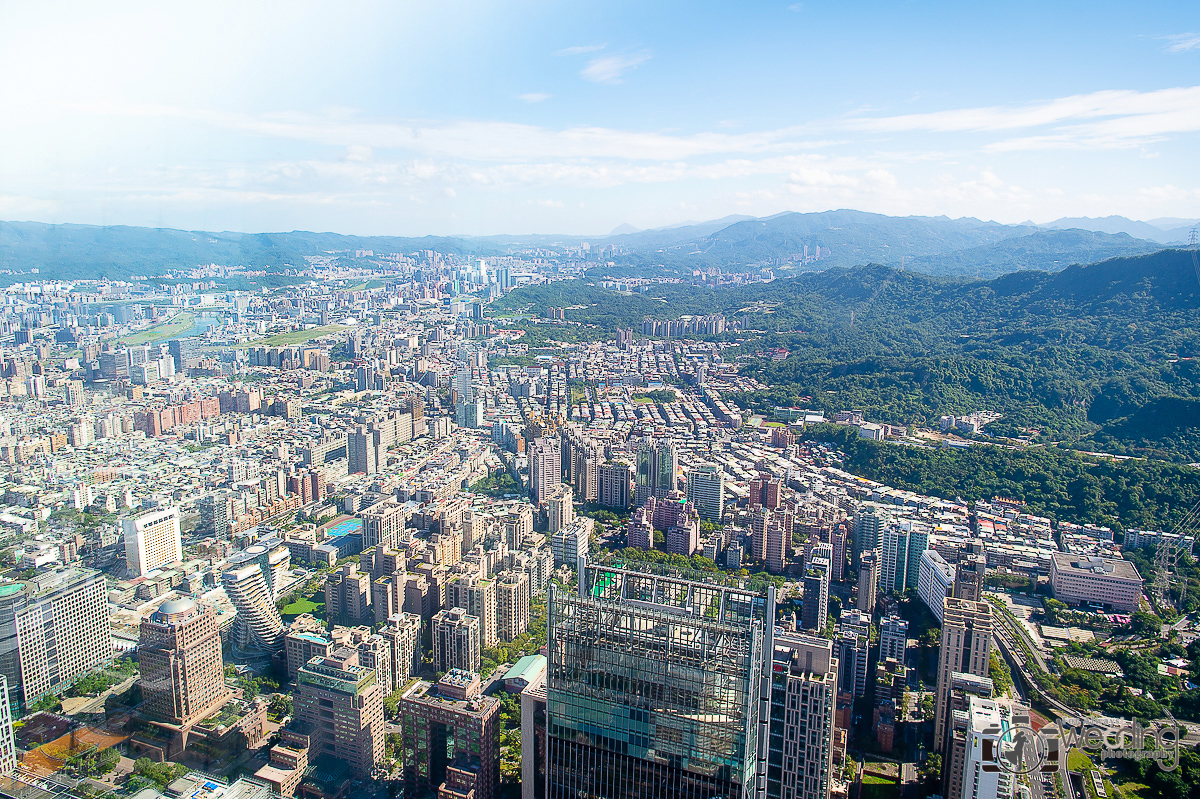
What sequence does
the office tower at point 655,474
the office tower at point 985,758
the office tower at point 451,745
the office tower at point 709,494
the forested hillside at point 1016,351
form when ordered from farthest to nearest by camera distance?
the forested hillside at point 1016,351, the office tower at point 655,474, the office tower at point 709,494, the office tower at point 451,745, the office tower at point 985,758

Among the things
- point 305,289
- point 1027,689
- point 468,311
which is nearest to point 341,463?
point 1027,689

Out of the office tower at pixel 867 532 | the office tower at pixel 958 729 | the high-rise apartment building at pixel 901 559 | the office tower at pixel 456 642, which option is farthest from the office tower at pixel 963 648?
the office tower at pixel 456 642

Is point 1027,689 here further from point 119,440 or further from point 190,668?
point 119,440

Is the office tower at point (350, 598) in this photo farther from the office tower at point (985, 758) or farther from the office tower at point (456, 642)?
the office tower at point (985, 758)

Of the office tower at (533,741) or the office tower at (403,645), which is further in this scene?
the office tower at (403,645)

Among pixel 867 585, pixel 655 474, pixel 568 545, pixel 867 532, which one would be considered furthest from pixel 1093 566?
pixel 568 545

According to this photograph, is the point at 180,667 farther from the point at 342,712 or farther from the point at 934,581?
the point at 934,581
